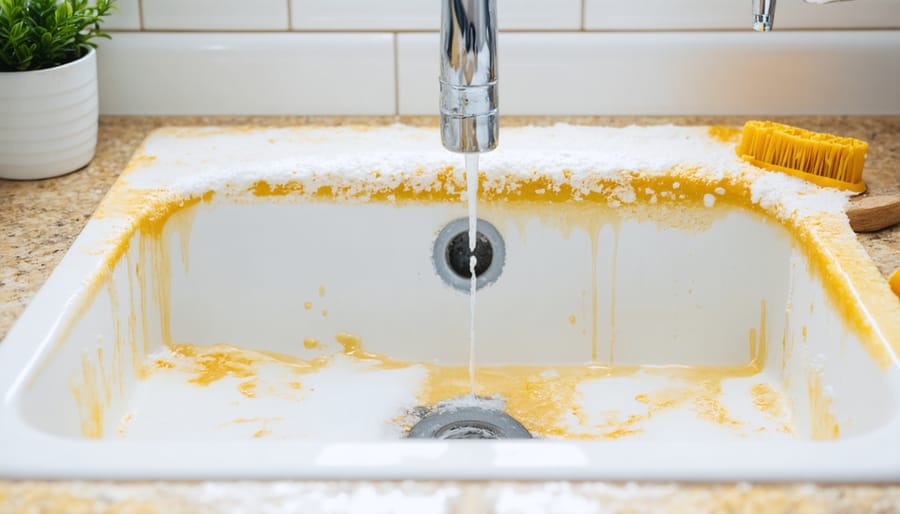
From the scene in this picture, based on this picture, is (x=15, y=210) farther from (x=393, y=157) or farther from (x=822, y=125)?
(x=822, y=125)

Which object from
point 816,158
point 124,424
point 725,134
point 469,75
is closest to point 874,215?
point 816,158

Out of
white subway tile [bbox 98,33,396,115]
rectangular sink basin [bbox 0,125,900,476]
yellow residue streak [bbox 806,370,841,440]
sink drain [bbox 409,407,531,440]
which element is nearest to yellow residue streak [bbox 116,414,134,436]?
rectangular sink basin [bbox 0,125,900,476]

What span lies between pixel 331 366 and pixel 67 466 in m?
0.40

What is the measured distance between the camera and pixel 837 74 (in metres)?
1.01

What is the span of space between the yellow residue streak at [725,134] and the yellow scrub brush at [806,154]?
0.03 m

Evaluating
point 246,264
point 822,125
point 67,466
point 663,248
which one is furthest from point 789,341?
point 67,466

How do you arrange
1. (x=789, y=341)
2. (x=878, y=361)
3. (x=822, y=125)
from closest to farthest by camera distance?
A: 1. (x=878, y=361)
2. (x=789, y=341)
3. (x=822, y=125)

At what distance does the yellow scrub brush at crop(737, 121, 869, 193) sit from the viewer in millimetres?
844

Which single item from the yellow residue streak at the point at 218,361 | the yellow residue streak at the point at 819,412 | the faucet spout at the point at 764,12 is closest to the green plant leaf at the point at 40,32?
the yellow residue streak at the point at 218,361

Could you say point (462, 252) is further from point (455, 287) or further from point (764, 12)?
point (764, 12)

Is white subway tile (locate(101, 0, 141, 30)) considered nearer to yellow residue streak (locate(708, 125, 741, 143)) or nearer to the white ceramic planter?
the white ceramic planter

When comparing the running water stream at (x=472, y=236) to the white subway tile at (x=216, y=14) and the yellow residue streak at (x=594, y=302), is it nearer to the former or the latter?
the yellow residue streak at (x=594, y=302)

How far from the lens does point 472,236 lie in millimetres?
821

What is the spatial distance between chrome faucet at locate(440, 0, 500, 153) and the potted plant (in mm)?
332
